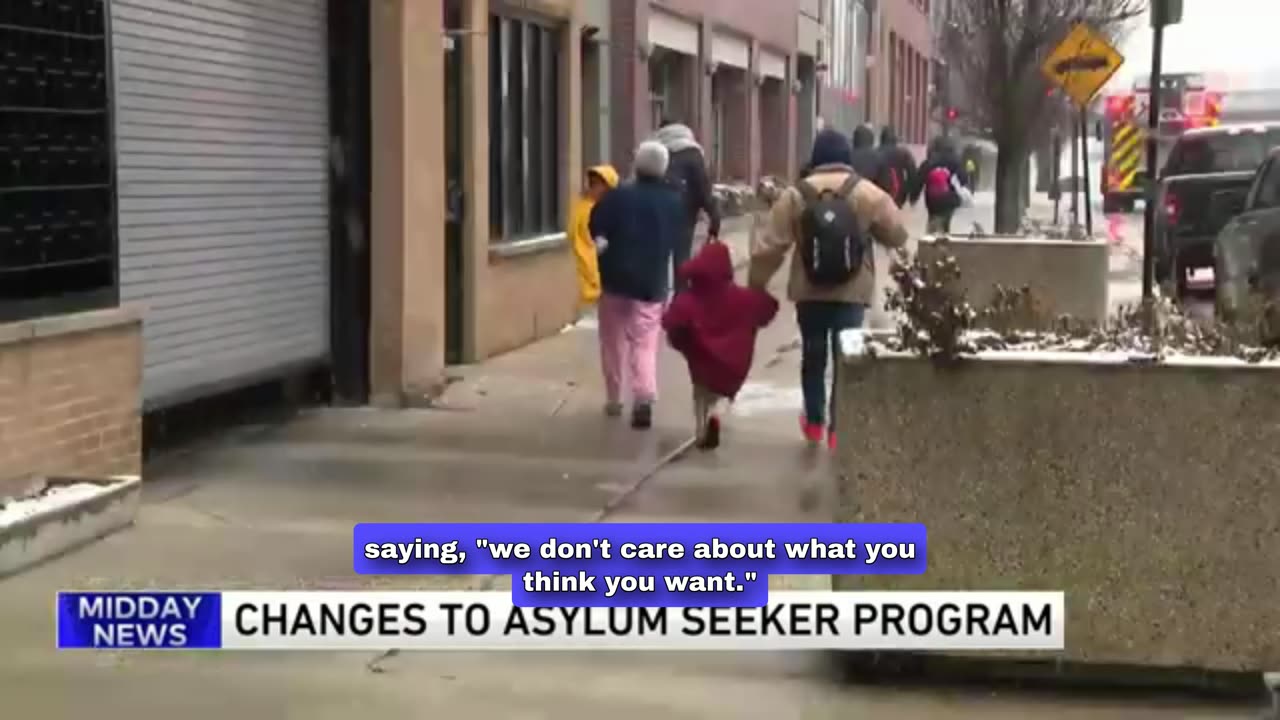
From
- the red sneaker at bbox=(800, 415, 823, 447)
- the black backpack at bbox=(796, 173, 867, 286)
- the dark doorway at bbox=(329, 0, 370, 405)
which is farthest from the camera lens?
the dark doorway at bbox=(329, 0, 370, 405)

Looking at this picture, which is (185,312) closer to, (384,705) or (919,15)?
(384,705)

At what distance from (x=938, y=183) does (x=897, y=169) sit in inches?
46.0

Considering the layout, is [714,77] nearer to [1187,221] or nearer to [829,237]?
[1187,221]

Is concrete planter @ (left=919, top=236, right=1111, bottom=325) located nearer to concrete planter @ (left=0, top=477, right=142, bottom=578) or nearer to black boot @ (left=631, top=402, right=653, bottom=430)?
black boot @ (left=631, top=402, right=653, bottom=430)

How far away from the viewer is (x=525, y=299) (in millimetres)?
14984

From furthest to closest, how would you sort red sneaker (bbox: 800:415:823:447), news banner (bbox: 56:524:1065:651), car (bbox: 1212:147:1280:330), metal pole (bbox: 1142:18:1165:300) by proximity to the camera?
car (bbox: 1212:147:1280:330)
metal pole (bbox: 1142:18:1165:300)
red sneaker (bbox: 800:415:823:447)
news banner (bbox: 56:524:1065:651)

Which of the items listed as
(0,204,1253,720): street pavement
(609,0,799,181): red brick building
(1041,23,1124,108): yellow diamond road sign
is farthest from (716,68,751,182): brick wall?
(0,204,1253,720): street pavement

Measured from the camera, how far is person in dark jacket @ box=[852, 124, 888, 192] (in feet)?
61.7

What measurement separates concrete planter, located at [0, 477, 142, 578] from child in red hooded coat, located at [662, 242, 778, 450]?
315 cm

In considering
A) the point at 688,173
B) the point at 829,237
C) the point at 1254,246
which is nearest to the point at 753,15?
the point at 1254,246

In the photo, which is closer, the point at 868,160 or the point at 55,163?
the point at 55,163

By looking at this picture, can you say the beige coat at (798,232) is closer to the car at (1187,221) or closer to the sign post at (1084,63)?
the car at (1187,221)

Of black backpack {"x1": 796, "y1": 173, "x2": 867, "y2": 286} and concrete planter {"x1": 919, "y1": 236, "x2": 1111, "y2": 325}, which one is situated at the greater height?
black backpack {"x1": 796, "y1": 173, "x2": 867, "y2": 286}

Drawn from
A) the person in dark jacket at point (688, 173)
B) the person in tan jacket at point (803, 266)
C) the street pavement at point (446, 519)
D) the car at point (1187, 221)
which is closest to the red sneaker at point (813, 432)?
the street pavement at point (446, 519)
